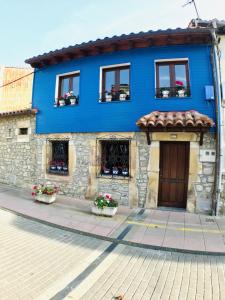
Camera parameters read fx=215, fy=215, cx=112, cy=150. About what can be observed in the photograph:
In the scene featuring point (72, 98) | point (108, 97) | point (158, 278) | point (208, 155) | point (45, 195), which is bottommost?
point (158, 278)

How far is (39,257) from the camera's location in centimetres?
423

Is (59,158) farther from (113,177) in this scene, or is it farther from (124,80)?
(124,80)

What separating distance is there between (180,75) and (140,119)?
2311 millimetres

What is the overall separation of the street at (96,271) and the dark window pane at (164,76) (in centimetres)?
535

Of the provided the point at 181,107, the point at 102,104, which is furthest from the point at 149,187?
the point at 102,104

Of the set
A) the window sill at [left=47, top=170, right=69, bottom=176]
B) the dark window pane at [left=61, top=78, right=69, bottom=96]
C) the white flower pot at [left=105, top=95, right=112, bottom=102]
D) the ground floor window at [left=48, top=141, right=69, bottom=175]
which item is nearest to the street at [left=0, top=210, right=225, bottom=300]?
the window sill at [left=47, top=170, right=69, bottom=176]

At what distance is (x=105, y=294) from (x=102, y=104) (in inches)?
240

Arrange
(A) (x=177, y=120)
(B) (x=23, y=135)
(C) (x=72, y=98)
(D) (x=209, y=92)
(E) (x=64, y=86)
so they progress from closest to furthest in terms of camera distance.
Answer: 1. (A) (x=177, y=120)
2. (D) (x=209, y=92)
3. (C) (x=72, y=98)
4. (E) (x=64, y=86)
5. (B) (x=23, y=135)

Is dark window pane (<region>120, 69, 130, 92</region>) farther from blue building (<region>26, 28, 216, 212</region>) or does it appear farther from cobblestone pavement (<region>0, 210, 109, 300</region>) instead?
cobblestone pavement (<region>0, 210, 109, 300</region>)

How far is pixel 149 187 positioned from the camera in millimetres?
7270

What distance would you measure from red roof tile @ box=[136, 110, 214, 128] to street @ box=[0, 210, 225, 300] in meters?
3.43

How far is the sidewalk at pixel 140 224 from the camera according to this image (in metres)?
4.86

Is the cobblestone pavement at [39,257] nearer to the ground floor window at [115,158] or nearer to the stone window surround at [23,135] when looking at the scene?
the ground floor window at [115,158]

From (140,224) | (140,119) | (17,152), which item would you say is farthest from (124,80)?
(17,152)
